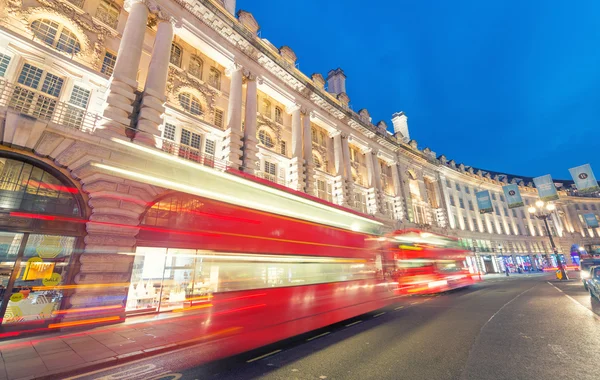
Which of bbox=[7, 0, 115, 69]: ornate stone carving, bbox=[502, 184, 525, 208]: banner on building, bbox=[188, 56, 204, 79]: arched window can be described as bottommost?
bbox=[502, 184, 525, 208]: banner on building

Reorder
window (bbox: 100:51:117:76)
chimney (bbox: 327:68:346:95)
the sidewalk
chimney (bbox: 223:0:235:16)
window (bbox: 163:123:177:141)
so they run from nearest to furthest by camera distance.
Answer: the sidewalk → window (bbox: 100:51:117:76) → window (bbox: 163:123:177:141) → chimney (bbox: 223:0:235:16) → chimney (bbox: 327:68:346:95)

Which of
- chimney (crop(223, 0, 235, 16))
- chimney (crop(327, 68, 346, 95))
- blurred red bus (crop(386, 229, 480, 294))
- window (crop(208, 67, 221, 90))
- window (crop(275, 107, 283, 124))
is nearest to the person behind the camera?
blurred red bus (crop(386, 229, 480, 294))

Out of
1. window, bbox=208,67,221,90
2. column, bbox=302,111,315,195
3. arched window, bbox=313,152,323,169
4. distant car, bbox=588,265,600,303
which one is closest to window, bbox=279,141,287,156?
column, bbox=302,111,315,195

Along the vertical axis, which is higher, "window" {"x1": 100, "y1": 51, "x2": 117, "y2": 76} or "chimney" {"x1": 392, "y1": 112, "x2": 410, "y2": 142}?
"chimney" {"x1": 392, "y1": 112, "x2": 410, "y2": 142}

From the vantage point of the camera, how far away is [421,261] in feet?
49.3

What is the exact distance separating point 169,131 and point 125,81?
133 inches

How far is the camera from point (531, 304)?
1076cm

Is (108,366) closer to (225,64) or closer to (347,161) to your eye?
(225,64)

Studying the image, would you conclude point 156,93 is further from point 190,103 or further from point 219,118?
point 219,118

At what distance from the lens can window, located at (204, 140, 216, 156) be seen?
16.0 meters

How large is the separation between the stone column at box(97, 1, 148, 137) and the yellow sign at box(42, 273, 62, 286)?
5502 millimetres

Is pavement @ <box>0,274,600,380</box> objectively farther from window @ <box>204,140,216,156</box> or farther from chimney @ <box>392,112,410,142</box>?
chimney @ <box>392,112,410,142</box>

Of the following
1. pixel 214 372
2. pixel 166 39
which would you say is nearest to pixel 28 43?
pixel 166 39

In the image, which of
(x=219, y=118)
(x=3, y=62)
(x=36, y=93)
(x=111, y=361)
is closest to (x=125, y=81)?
(x=36, y=93)
